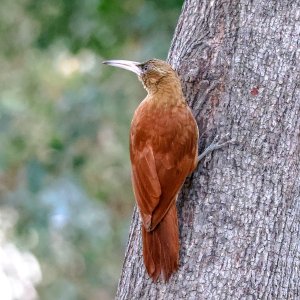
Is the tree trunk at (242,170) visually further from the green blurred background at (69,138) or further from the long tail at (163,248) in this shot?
the green blurred background at (69,138)

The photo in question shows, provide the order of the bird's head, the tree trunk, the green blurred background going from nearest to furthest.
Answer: the tree trunk, the bird's head, the green blurred background

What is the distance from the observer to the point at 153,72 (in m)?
4.38

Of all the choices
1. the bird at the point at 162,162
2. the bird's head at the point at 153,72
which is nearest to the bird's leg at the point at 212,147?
the bird at the point at 162,162

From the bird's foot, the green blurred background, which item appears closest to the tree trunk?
the bird's foot

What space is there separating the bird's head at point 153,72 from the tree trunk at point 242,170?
0.12 meters

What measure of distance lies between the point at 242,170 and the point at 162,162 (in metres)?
0.35

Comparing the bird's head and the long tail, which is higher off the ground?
the bird's head

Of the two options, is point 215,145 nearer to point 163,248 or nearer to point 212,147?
point 212,147

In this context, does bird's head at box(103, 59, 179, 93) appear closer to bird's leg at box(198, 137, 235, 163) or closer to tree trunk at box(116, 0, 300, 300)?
tree trunk at box(116, 0, 300, 300)

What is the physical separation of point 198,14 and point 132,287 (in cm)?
120

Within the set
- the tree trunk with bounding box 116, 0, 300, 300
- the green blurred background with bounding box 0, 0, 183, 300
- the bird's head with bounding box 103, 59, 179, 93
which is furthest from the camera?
the green blurred background with bounding box 0, 0, 183, 300

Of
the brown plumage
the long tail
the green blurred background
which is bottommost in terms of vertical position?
the long tail

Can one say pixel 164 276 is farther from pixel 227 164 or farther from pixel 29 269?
pixel 29 269

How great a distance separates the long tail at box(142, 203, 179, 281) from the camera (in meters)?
3.72
